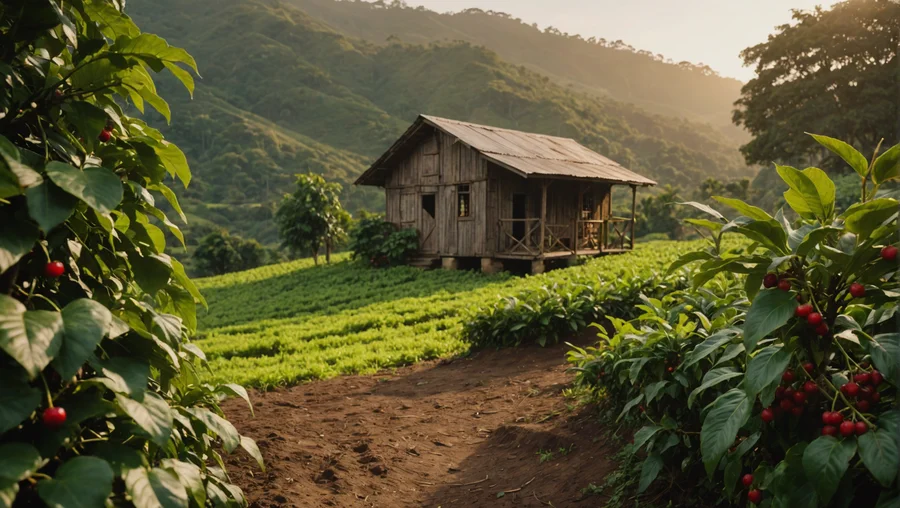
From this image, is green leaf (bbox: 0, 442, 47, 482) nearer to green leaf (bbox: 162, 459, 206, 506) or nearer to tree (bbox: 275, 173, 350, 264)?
green leaf (bbox: 162, 459, 206, 506)

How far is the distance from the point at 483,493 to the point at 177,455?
243 cm

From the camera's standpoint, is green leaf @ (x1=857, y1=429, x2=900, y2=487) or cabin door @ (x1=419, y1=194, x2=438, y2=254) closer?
green leaf @ (x1=857, y1=429, x2=900, y2=487)

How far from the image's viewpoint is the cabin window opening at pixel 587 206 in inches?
933

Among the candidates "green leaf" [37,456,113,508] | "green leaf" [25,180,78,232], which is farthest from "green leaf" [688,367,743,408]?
"green leaf" [25,180,78,232]

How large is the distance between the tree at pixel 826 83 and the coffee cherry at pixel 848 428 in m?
33.0

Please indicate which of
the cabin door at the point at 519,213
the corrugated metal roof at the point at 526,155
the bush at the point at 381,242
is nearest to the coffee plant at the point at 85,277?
the corrugated metal roof at the point at 526,155

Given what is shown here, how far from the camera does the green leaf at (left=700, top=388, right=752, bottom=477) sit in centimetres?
242

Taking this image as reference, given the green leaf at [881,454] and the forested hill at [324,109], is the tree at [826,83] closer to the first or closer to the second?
the green leaf at [881,454]

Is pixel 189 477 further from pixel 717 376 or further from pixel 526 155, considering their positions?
pixel 526 155

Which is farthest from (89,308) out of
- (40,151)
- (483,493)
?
(483,493)

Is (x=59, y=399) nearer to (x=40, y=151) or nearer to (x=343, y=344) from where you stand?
(x=40, y=151)

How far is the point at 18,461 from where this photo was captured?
1.65 m

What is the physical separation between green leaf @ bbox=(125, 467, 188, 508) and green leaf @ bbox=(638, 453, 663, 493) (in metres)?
2.31

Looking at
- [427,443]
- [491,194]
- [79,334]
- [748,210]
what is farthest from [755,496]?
[491,194]
